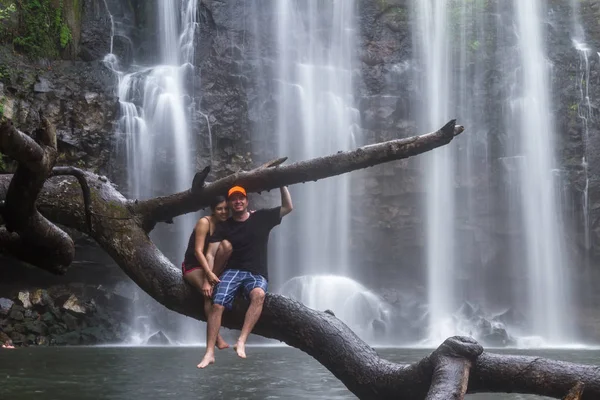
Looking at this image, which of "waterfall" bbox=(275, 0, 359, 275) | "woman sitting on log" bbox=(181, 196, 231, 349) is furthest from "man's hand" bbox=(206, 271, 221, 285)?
"waterfall" bbox=(275, 0, 359, 275)

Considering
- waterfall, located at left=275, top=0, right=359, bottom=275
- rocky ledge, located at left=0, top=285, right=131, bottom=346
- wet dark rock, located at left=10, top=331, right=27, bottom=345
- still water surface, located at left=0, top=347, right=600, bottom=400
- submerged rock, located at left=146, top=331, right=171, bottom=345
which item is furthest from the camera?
waterfall, located at left=275, top=0, right=359, bottom=275

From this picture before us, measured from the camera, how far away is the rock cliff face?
2562 cm

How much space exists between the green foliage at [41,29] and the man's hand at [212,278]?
23.2 m

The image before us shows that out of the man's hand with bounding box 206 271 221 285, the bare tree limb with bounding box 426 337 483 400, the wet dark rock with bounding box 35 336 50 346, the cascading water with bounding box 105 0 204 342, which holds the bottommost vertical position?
the wet dark rock with bounding box 35 336 50 346

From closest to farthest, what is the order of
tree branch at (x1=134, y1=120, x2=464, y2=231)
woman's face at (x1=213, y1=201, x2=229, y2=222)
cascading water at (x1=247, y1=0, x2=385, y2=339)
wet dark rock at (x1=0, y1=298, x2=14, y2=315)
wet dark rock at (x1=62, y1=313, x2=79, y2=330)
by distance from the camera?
tree branch at (x1=134, y1=120, x2=464, y2=231), woman's face at (x1=213, y1=201, x2=229, y2=222), wet dark rock at (x1=0, y1=298, x2=14, y2=315), wet dark rock at (x1=62, y1=313, x2=79, y2=330), cascading water at (x1=247, y1=0, x2=385, y2=339)

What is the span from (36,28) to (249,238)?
23887mm

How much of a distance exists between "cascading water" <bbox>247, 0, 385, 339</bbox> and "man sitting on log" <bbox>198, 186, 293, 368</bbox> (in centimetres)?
2016

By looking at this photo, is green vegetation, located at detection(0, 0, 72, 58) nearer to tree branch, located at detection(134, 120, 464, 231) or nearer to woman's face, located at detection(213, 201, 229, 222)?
tree branch, located at detection(134, 120, 464, 231)

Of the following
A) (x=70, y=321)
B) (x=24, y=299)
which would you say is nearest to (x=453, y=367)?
(x=70, y=321)

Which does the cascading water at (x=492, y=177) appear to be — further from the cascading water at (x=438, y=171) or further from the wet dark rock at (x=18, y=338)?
the wet dark rock at (x=18, y=338)

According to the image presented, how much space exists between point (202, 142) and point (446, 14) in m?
13.6

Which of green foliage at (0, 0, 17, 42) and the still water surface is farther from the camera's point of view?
green foliage at (0, 0, 17, 42)

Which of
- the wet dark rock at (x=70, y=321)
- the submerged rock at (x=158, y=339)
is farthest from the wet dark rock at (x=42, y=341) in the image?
Answer: the submerged rock at (x=158, y=339)

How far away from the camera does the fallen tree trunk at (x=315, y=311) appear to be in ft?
14.2
